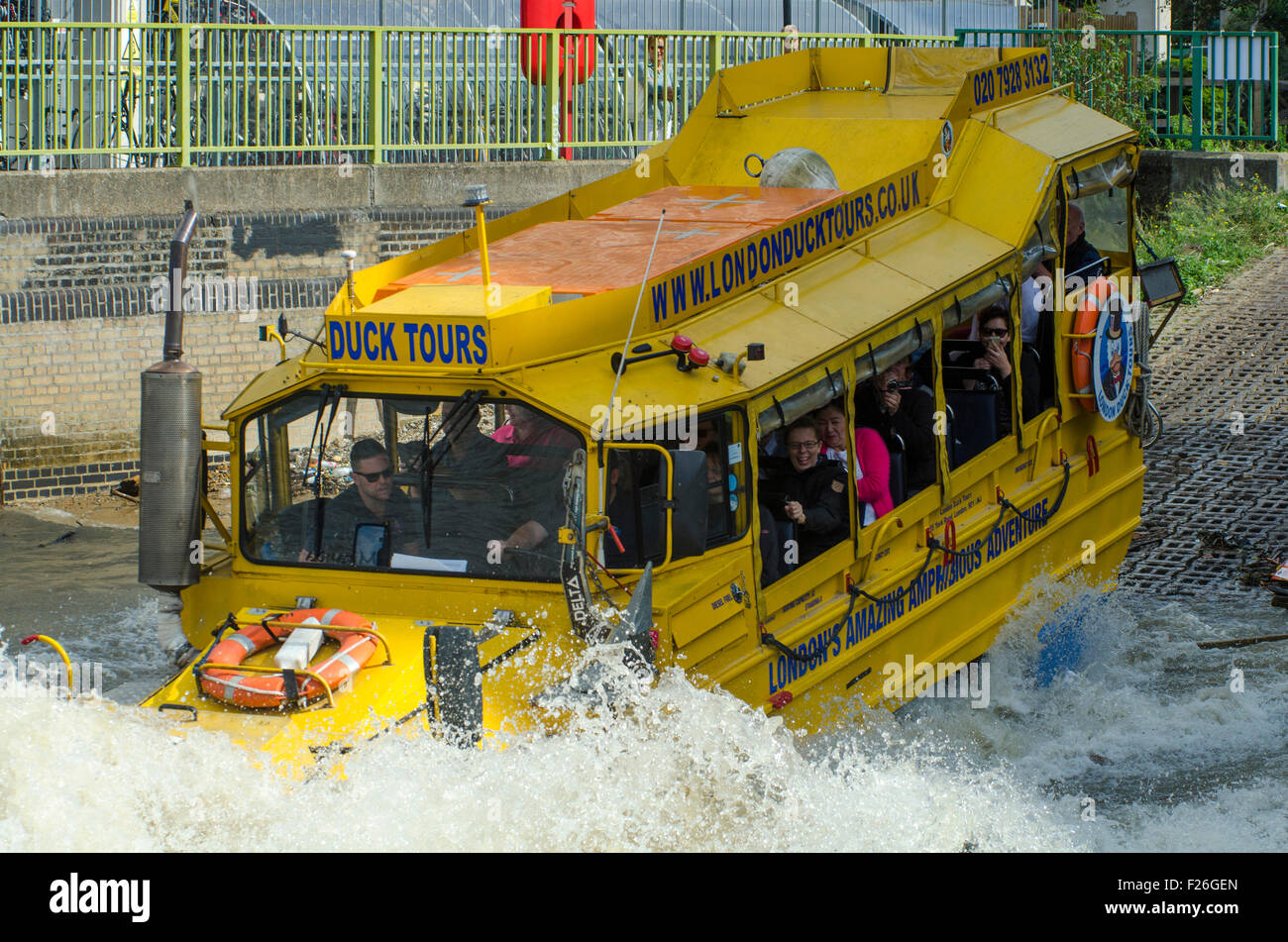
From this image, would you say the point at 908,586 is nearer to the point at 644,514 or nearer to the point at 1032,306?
the point at 644,514

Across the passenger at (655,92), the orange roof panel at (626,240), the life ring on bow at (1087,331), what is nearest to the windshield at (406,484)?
the orange roof panel at (626,240)

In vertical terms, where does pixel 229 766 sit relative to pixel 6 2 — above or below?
below

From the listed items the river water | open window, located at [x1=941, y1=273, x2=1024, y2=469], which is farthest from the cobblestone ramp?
open window, located at [x1=941, y1=273, x2=1024, y2=469]

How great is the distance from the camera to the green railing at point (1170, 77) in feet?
57.5

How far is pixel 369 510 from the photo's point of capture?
6.48 metres

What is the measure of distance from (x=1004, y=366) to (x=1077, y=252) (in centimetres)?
142

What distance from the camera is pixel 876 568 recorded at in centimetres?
744

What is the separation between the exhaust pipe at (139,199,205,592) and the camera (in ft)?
21.2

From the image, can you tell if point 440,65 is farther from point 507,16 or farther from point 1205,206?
point 1205,206

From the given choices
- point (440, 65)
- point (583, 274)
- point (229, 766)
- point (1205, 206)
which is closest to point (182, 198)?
point (440, 65)

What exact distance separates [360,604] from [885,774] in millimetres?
2323

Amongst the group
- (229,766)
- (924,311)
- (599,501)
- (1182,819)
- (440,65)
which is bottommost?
(1182,819)
